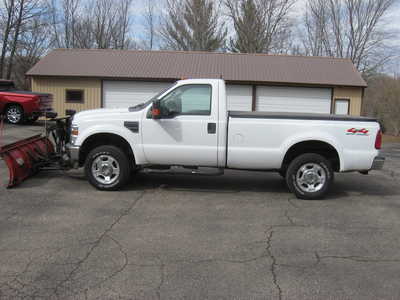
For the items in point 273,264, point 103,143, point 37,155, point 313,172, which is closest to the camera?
point 273,264

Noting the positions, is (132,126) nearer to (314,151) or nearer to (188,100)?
A: (188,100)

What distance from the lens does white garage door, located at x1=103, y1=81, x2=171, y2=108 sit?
22.7 m

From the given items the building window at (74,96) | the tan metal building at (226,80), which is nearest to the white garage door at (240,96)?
the tan metal building at (226,80)

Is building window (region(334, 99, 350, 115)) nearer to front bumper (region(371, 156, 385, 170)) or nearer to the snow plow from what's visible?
front bumper (region(371, 156, 385, 170))

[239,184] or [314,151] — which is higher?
[314,151]

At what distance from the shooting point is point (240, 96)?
2278 cm

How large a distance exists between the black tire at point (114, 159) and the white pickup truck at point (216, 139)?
17 millimetres

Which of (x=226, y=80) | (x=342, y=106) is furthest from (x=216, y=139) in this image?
(x=342, y=106)

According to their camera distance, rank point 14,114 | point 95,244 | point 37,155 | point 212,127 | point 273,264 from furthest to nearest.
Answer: point 14,114 → point 37,155 → point 212,127 → point 95,244 → point 273,264

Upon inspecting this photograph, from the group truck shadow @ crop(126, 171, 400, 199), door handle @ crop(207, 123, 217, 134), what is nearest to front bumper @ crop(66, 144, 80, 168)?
truck shadow @ crop(126, 171, 400, 199)

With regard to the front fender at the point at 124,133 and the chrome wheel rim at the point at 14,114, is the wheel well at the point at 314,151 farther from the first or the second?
the chrome wheel rim at the point at 14,114

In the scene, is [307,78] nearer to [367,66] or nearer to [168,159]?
[168,159]

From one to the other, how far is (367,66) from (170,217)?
3995cm

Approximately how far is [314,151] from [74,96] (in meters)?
18.5
